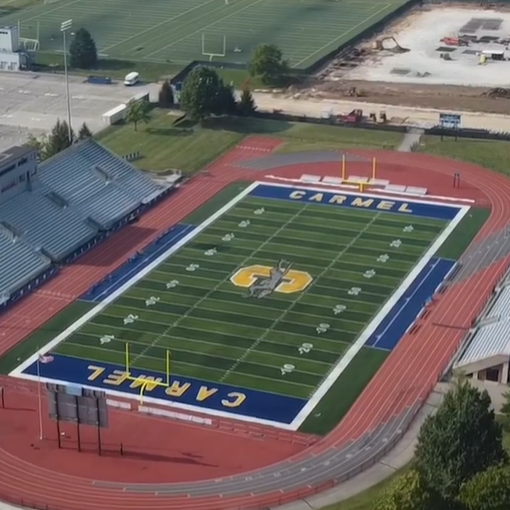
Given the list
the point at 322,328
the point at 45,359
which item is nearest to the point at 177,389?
the point at 45,359

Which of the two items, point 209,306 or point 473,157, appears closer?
point 209,306

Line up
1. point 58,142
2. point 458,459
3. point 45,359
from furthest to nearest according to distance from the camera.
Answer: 1. point 58,142
2. point 45,359
3. point 458,459

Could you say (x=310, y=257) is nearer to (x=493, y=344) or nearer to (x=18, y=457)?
(x=493, y=344)

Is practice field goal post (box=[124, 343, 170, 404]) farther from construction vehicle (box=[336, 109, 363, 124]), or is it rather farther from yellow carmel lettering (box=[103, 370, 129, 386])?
construction vehicle (box=[336, 109, 363, 124])

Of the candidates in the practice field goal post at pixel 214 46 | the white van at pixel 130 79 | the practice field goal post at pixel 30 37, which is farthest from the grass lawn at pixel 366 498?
the practice field goal post at pixel 30 37

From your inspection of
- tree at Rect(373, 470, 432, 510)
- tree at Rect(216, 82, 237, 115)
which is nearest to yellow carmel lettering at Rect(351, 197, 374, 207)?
tree at Rect(216, 82, 237, 115)

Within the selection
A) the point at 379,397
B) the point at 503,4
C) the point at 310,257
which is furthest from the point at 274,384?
the point at 503,4

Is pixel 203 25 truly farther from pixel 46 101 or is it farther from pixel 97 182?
pixel 97 182
